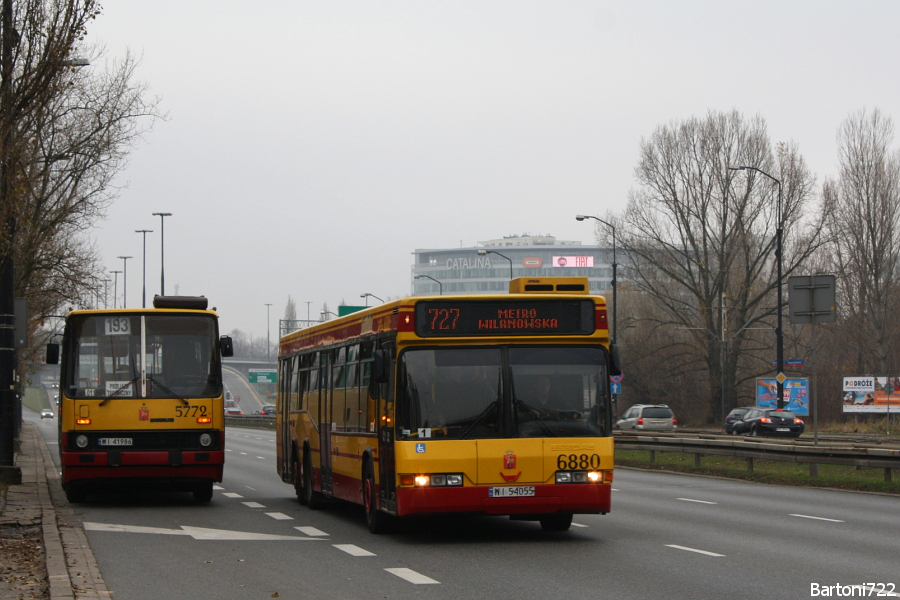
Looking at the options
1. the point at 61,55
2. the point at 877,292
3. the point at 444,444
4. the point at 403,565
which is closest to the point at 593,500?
the point at 444,444

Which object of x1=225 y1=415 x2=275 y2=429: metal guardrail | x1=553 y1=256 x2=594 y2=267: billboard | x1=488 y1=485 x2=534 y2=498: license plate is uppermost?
x1=553 y1=256 x2=594 y2=267: billboard

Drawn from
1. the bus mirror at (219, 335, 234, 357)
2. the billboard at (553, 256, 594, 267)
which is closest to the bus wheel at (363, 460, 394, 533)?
the bus mirror at (219, 335, 234, 357)

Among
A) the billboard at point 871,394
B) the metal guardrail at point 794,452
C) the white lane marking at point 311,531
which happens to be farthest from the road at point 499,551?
the billboard at point 871,394

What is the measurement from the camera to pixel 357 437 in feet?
48.9

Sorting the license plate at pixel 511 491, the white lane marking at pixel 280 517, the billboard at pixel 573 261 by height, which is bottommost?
the white lane marking at pixel 280 517

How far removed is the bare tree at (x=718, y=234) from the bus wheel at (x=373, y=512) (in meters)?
42.4

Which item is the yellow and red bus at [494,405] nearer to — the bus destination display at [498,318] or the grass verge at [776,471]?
the bus destination display at [498,318]

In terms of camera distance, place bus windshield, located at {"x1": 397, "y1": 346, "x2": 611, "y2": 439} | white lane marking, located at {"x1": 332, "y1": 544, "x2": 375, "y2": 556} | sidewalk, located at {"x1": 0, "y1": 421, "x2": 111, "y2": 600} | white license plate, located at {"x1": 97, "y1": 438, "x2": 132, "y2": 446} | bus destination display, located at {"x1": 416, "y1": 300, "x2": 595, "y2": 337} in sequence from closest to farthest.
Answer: sidewalk, located at {"x1": 0, "y1": 421, "x2": 111, "y2": 600} → white lane marking, located at {"x1": 332, "y1": 544, "x2": 375, "y2": 556} → bus windshield, located at {"x1": 397, "y1": 346, "x2": 611, "y2": 439} → bus destination display, located at {"x1": 416, "y1": 300, "x2": 595, "y2": 337} → white license plate, located at {"x1": 97, "y1": 438, "x2": 132, "y2": 446}

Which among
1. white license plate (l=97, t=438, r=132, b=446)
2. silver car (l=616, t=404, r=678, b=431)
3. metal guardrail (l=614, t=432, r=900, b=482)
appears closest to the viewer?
white license plate (l=97, t=438, r=132, b=446)

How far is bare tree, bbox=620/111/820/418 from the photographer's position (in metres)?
55.5

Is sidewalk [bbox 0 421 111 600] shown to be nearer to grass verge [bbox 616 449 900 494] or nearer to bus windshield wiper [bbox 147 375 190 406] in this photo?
bus windshield wiper [bbox 147 375 190 406]

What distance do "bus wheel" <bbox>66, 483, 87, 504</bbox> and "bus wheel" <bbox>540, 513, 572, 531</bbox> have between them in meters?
7.68

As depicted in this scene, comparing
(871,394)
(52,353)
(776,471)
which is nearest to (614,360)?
(52,353)

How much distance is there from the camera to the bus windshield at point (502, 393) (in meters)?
13.0
